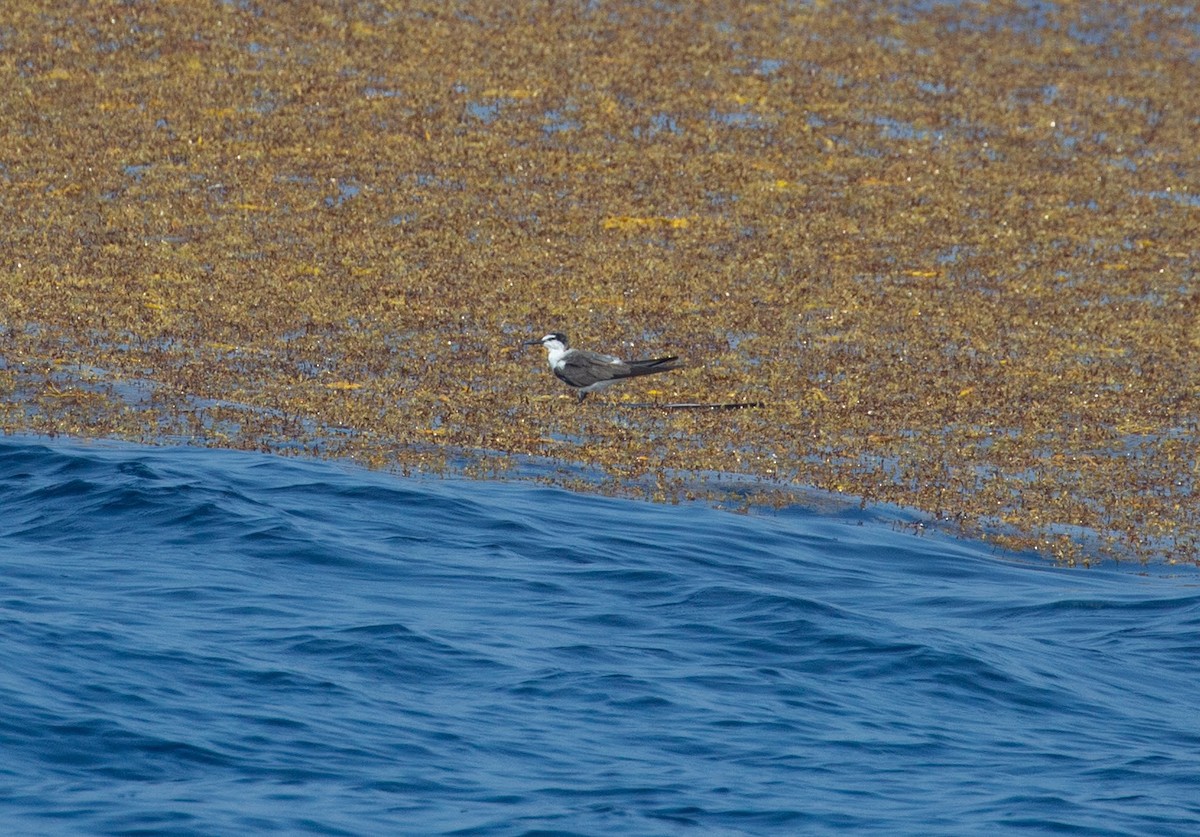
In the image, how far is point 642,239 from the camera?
21219mm

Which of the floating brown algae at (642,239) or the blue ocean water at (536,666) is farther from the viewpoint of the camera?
the floating brown algae at (642,239)

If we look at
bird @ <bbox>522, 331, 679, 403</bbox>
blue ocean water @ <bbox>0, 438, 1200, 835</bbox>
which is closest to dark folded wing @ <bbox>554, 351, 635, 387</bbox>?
bird @ <bbox>522, 331, 679, 403</bbox>

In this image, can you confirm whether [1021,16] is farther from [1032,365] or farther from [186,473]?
[186,473]

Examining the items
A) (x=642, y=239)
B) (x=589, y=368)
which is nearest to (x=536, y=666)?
(x=589, y=368)

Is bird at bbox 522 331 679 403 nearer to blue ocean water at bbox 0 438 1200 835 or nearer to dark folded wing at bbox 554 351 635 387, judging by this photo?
dark folded wing at bbox 554 351 635 387

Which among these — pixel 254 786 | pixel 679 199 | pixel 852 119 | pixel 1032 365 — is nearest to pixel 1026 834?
pixel 254 786

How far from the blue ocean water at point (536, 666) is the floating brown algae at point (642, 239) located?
4.05 feet

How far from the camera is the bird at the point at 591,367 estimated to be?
53.4 feet

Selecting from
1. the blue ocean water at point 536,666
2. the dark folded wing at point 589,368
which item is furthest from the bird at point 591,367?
the blue ocean water at point 536,666

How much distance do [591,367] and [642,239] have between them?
17.4 feet

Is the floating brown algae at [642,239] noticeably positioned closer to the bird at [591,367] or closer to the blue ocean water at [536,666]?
the bird at [591,367]

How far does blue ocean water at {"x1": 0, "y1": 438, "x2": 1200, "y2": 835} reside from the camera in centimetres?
877

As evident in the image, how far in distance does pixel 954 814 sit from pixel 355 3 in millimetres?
21294

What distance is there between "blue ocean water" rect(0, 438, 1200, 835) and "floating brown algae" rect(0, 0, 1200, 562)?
1.23m
